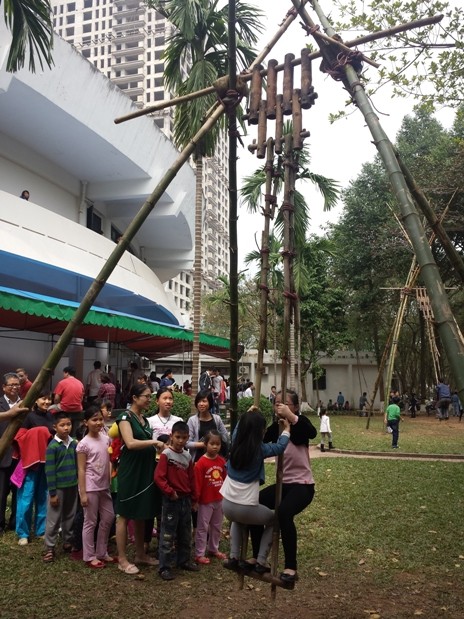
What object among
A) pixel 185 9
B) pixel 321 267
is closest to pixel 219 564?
pixel 185 9

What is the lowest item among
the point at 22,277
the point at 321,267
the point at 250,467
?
the point at 250,467

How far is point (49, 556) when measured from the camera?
5492 mm

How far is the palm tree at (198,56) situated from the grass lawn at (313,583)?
3.77 meters

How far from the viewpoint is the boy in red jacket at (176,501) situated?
5219 millimetres

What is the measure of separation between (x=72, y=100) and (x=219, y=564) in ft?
42.2

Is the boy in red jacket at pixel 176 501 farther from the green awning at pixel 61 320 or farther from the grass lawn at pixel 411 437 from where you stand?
the grass lawn at pixel 411 437

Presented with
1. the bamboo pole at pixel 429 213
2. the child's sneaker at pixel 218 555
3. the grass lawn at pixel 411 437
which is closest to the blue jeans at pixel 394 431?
the grass lawn at pixel 411 437

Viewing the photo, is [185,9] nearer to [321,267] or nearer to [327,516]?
[327,516]

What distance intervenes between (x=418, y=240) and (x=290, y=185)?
137cm

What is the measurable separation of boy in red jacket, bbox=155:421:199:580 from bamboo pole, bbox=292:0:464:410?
9.58 feet

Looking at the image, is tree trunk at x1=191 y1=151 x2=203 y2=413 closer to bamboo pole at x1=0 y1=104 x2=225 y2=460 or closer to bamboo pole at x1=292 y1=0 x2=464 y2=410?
bamboo pole at x1=0 y1=104 x2=225 y2=460

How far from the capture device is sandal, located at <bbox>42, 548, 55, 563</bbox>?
5.47 m

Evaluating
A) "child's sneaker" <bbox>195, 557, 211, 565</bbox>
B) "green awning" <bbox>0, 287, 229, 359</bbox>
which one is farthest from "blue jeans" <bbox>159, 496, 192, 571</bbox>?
"green awning" <bbox>0, 287, 229, 359</bbox>

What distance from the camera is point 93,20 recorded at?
76.6 meters
